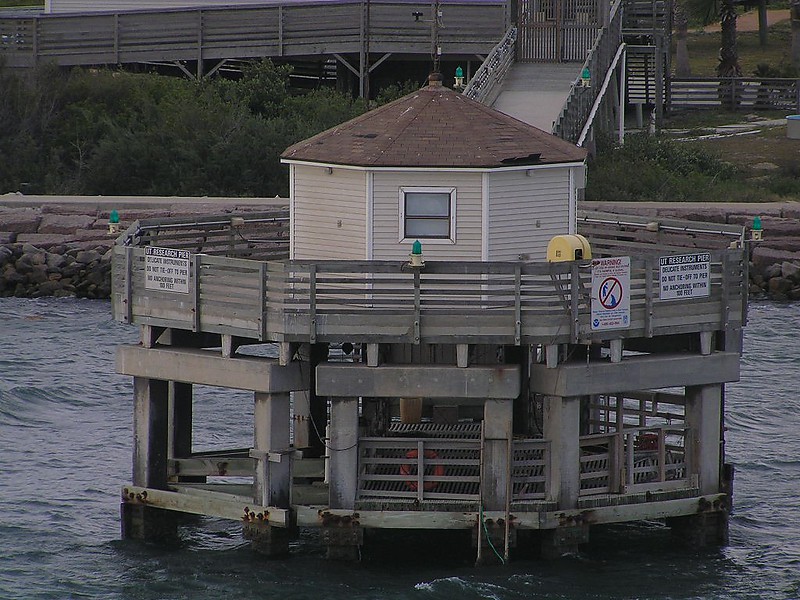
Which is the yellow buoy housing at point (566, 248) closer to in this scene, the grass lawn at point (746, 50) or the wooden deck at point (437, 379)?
the wooden deck at point (437, 379)

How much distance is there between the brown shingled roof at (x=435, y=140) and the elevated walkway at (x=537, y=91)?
632 inches

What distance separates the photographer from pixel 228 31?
5703 cm

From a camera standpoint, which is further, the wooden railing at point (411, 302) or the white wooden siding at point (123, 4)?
the white wooden siding at point (123, 4)

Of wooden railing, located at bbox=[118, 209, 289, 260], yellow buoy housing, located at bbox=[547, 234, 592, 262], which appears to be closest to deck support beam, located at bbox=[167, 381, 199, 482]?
wooden railing, located at bbox=[118, 209, 289, 260]

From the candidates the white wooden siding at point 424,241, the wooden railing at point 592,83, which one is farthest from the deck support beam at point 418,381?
the wooden railing at point 592,83

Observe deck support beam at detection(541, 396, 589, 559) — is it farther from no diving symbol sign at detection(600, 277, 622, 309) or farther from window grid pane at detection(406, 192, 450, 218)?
window grid pane at detection(406, 192, 450, 218)

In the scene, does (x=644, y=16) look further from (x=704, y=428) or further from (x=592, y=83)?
(x=704, y=428)

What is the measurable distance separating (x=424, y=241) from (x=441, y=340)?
1.55 metres

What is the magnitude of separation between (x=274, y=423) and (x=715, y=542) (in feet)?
19.1

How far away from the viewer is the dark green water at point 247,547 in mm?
23062

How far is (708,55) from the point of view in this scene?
2847 inches

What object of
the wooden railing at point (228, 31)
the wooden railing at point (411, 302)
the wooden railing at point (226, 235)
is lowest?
the wooden railing at point (411, 302)

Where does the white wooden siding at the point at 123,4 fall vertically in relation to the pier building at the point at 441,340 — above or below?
above

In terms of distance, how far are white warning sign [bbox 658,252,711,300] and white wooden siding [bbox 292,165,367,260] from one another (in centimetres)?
348
